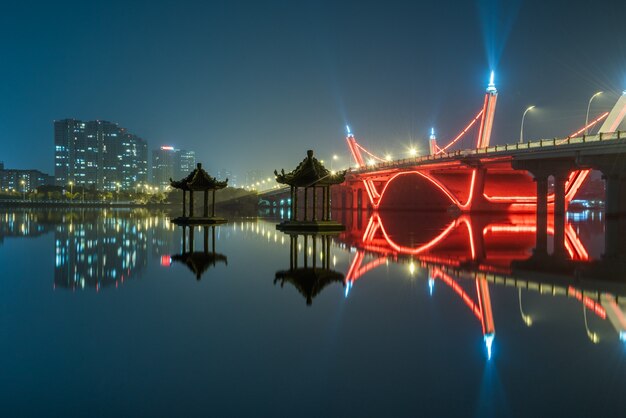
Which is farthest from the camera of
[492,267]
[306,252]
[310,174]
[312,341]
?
[310,174]

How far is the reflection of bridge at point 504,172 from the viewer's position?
39438 millimetres

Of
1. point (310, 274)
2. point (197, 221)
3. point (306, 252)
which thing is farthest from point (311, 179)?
point (310, 274)

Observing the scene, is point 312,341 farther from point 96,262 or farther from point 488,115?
point 488,115

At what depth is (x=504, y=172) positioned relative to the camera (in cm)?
5922

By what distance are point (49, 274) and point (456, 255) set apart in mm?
11808

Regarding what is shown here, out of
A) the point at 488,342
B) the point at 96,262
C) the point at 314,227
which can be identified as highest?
the point at 314,227

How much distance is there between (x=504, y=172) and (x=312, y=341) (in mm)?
56849

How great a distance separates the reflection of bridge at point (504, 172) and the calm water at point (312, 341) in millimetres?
28821

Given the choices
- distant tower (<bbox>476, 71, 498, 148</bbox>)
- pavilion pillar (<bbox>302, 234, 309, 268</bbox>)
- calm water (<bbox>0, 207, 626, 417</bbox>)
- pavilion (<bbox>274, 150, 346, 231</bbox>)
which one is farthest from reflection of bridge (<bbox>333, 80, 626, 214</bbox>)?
calm water (<bbox>0, 207, 626, 417</bbox>)

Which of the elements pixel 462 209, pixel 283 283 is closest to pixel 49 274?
pixel 283 283

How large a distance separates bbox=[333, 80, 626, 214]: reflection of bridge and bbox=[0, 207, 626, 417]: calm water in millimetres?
28821

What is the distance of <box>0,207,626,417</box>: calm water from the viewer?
4910 mm

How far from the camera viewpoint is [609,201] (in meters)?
46.5

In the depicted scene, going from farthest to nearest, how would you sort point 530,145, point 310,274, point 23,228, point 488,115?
1. point 488,115
2. point 530,145
3. point 23,228
4. point 310,274
